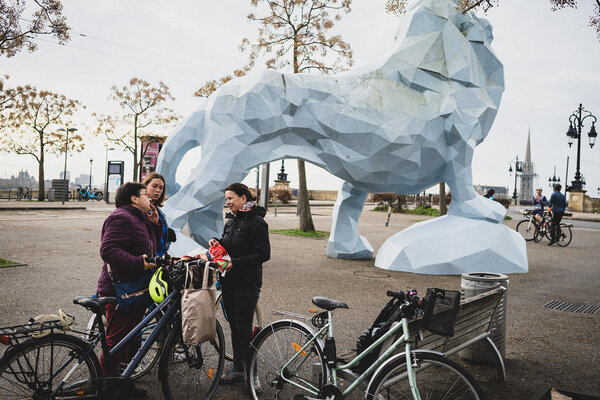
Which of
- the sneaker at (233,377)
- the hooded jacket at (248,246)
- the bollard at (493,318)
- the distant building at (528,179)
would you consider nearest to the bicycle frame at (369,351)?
the sneaker at (233,377)

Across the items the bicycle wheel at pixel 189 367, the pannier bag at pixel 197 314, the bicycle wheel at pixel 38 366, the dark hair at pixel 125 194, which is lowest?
the bicycle wheel at pixel 189 367

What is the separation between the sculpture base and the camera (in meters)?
8.59

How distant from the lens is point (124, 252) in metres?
3.34

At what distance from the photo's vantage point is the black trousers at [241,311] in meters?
3.74

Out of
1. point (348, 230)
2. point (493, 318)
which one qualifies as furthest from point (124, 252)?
point (348, 230)

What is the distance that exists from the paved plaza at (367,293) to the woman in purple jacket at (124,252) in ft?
1.88

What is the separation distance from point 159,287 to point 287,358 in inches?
41.5

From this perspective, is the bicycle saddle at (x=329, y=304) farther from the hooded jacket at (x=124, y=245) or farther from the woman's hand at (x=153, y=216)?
the woman's hand at (x=153, y=216)

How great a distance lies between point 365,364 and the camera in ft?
10.4

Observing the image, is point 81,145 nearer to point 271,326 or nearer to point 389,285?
point 389,285

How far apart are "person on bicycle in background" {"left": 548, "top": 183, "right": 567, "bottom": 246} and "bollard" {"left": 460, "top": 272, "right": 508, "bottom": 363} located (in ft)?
37.6

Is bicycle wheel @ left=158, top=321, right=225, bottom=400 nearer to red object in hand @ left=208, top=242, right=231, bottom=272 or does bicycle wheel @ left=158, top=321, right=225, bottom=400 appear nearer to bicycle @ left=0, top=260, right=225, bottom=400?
bicycle @ left=0, top=260, right=225, bottom=400

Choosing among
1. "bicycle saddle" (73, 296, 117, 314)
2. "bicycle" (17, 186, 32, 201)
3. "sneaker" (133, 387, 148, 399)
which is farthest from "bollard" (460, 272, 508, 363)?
"bicycle" (17, 186, 32, 201)

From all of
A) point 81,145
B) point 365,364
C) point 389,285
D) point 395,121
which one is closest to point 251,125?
point 395,121
